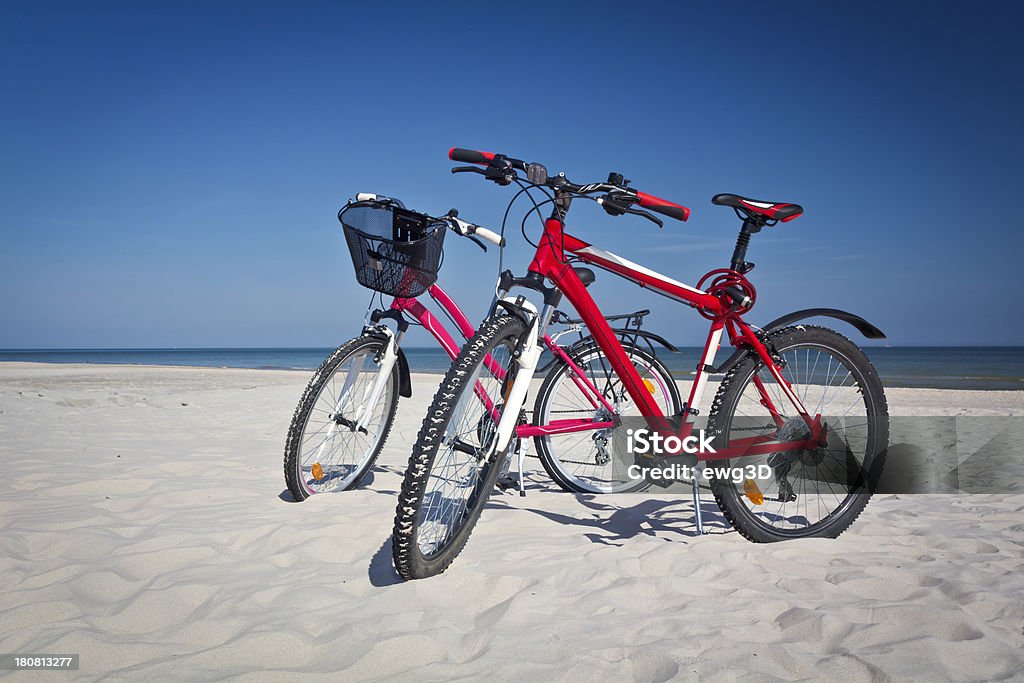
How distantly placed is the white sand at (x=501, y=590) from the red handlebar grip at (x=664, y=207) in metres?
1.41

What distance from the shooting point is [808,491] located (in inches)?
125

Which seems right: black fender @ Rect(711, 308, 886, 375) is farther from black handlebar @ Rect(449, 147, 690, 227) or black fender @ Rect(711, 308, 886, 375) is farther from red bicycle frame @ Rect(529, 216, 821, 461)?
black handlebar @ Rect(449, 147, 690, 227)

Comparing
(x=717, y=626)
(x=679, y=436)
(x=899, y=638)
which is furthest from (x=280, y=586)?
(x=899, y=638)

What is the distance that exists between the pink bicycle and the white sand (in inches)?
10.6

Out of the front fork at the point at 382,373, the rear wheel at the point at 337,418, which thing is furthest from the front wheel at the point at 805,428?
the rear wheel at the point at 337,418

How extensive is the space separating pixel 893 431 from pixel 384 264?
17.6ft

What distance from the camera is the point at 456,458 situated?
2350 millimetres

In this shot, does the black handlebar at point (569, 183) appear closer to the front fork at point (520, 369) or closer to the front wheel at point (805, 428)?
the front fork at point (520, 369)

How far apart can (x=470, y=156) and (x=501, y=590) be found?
170cm

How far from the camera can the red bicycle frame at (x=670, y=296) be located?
8.41ft

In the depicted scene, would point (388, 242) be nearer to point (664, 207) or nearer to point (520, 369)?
point (520, 369)

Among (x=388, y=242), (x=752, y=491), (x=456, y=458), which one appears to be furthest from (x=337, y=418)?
(x=752, y=491)

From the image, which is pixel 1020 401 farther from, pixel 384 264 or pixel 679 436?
pixel 384 264

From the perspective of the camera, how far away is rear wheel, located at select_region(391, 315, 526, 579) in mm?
2004
